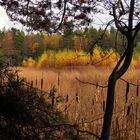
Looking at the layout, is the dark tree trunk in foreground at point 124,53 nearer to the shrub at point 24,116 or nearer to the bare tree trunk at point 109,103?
the bare tree trunk at point 109,103

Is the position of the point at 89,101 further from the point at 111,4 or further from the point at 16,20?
the point at 111,4

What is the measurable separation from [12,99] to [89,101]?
137 inches

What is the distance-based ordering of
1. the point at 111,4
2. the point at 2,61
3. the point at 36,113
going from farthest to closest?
the point at 2,61
the point at 36,113
the point at 111,4

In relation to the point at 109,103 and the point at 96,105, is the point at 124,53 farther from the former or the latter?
the point at 96,105

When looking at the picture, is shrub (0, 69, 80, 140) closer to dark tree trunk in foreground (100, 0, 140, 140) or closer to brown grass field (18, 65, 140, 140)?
brown grass field (18, 65, 140, 140)

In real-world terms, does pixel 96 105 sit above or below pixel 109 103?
below

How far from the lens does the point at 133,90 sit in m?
7.39

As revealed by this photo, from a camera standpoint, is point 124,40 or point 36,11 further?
point 36,11

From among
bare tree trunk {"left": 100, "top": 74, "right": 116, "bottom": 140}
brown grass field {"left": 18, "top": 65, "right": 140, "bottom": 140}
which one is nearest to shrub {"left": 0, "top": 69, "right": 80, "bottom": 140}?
brown grass field {"left": 18, "top": 65, "right": 140, "bottom": 140}

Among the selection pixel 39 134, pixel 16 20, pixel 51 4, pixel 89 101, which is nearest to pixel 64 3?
pixel 51 4

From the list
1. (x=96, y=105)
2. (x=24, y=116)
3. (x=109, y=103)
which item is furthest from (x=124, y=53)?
(x=96, y=105)

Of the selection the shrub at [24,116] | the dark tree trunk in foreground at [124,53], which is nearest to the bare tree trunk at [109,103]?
the dark tree trunk in foreground at [124,53]

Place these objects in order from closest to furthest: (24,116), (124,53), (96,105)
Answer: (124,53) → (24,116) → (96,105)

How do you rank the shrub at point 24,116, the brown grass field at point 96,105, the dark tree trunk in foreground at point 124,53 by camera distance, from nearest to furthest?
1. the dark tree trunk in foreground at point 124,53
2. the shrub at point 24,116
3. the brown grass field at point 96,105
